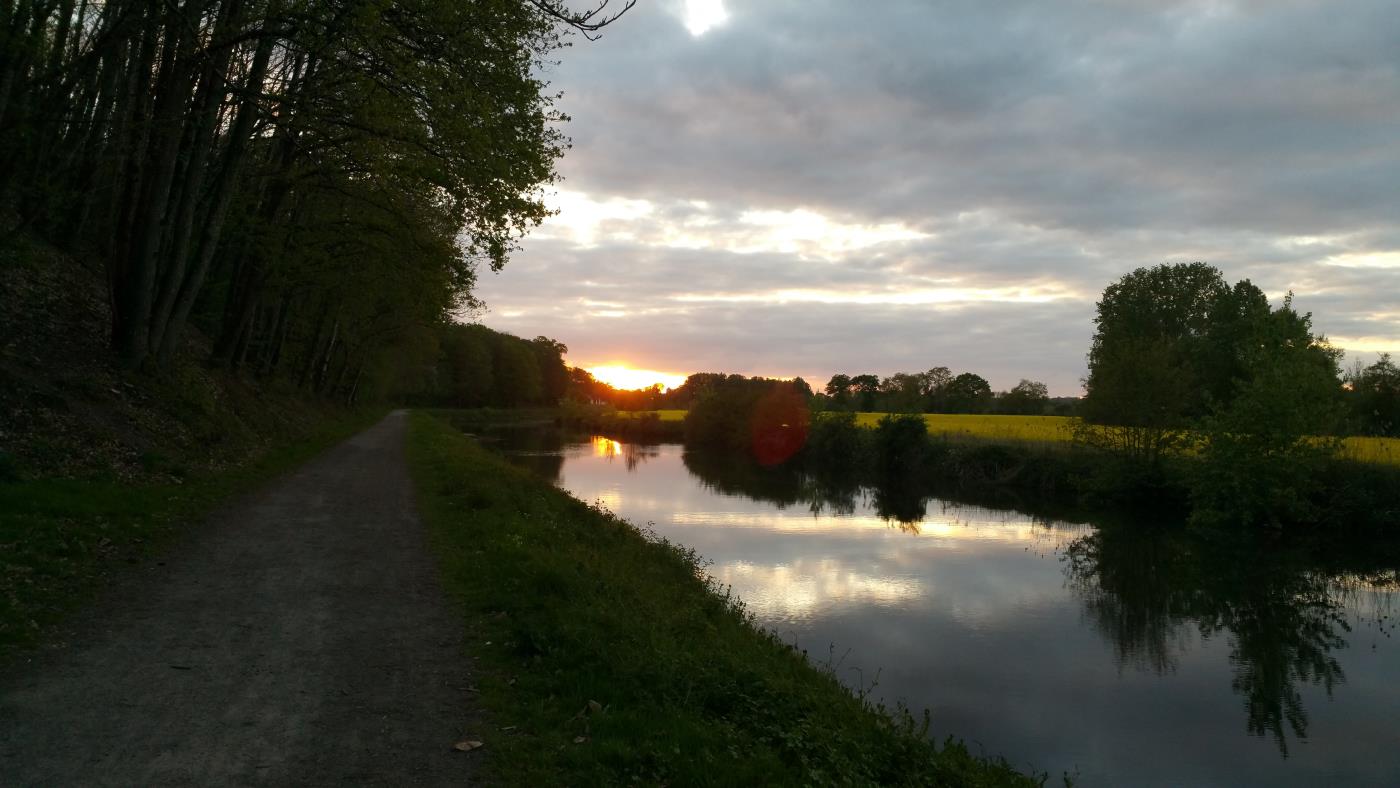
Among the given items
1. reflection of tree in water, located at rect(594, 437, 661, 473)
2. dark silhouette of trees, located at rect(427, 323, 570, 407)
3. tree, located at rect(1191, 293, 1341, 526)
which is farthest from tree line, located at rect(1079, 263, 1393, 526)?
dark silhouette of trees, located at rect(427, 323, 570, 407)

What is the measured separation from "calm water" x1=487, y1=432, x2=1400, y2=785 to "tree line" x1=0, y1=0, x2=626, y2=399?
372 inches

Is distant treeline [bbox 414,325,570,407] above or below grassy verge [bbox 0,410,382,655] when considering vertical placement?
above

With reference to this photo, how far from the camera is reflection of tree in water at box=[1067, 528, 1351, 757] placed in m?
12.3

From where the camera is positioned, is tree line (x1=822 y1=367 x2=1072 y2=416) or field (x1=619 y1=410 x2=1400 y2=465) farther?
tree line (x1=822 y1=367 x2=1072 y2=416)

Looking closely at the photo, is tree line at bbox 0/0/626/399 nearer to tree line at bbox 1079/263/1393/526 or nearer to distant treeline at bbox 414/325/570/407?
tree line at bbox 1079/263/1393/526

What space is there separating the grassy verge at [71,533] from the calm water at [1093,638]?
8.40 metres

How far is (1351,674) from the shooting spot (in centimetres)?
1287

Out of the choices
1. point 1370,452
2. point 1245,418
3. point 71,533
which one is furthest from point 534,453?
point 71,533

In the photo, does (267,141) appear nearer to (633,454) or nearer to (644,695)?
(644,695)

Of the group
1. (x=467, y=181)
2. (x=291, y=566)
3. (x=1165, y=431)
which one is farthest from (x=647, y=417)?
(x=291, y=566)

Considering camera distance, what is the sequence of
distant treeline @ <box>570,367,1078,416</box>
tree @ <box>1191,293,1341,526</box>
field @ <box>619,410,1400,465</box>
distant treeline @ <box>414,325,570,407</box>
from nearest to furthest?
tree @ <box>1191,293,1341,526</box>
field @ <box>619,410,1400,465</box>
distant treeline @ <box>570,367,1078,416</box>
distant treeline @ <box>414,325,570,407</box>

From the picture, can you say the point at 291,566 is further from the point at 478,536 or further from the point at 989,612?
the point at 989,612

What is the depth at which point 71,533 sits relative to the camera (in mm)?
8469

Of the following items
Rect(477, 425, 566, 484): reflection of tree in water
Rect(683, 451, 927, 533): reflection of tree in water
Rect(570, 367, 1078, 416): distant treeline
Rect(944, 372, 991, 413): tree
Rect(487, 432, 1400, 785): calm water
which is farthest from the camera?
Rect(944, 372, 991, 413): tree
